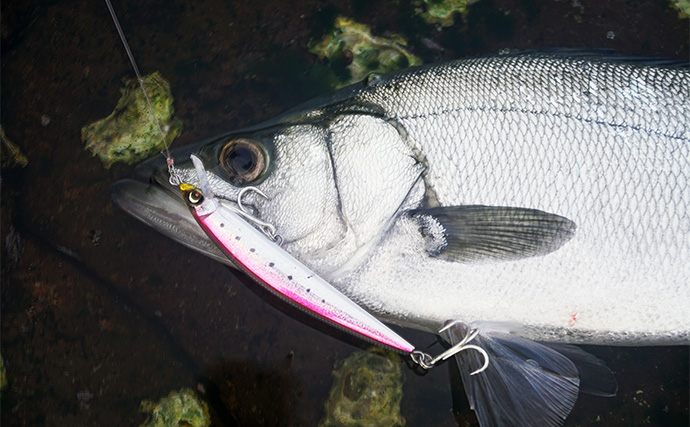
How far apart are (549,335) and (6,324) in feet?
6.35

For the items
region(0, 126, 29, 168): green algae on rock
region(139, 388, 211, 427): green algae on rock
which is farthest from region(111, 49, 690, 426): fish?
region(0, 126, 29, 168): green algae on rock

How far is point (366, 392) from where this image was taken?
5.51 ft

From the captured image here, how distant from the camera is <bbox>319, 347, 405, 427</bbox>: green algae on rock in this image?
167cm

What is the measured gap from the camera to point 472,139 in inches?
56.7

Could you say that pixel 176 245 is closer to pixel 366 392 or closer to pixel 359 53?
pixel 366 392

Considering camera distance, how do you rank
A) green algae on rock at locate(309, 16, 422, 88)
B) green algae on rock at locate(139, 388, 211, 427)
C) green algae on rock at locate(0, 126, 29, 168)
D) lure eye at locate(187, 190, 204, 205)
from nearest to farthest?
1. lure eye at locate(187, 190, 204, 205)
2. green algae on rock at locate(139, 388, 211, 427)
3. green algae on rock at locate(0, 126, 29, 168)
4. green algae on rock at locate(309, 16, 422, 88)

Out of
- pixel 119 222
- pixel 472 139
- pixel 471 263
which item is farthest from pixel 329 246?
pixel 119 222

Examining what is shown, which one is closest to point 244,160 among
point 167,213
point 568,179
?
point 167,213

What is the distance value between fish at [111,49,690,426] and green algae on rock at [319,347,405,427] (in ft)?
0.92

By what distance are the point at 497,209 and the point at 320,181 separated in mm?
538

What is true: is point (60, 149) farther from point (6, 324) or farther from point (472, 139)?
point (472, 139)

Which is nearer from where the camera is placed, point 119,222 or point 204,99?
point 119,222

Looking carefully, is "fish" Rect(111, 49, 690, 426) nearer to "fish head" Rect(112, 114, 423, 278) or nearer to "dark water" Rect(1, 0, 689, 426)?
"fish head" Rect(112, 114, 423, 278)

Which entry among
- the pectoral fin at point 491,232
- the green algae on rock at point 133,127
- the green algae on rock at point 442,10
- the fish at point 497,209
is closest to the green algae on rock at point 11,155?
the green algae on rock at point 133,127
